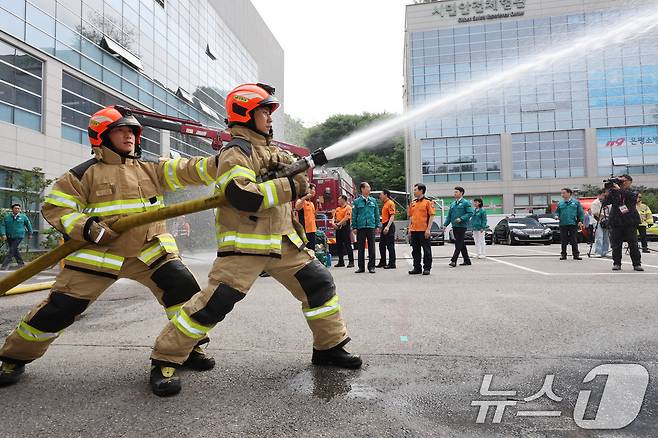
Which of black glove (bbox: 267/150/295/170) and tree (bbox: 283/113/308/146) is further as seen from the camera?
tree (bbox: 283/113/308/146)

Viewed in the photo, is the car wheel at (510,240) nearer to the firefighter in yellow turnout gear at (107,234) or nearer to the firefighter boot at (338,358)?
the firefighter boot at (338,358)

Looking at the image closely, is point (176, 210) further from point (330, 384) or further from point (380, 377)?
point (380, 377)

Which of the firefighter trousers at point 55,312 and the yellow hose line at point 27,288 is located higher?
the firefighter trousers at point 55,312

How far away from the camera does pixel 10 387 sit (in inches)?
101

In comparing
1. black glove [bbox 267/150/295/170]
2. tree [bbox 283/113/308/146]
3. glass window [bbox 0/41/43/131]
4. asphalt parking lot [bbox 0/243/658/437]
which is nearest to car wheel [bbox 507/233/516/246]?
asphalt parking lot [bbox 0/243/658/437]

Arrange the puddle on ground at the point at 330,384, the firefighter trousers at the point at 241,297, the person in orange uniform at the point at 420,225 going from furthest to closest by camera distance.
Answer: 1. the person in orange uniform at the point at 420,225
2. the firefighter trousers at the point at 241,297
3. the puddle on ground at the point at 330,384

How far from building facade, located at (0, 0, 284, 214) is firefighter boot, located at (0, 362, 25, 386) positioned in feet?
47.0

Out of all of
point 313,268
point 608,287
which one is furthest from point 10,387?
point 608,287

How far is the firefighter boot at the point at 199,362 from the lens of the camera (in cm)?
Result: 278

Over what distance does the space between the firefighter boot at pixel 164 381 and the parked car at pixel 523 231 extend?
666 inches

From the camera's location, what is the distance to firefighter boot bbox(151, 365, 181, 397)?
2.34 m

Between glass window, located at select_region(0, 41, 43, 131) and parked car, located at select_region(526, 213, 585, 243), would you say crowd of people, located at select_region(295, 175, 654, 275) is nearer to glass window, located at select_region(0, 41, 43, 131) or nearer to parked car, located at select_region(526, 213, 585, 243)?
parked car, located at select_region(526, 213, 585, 243)

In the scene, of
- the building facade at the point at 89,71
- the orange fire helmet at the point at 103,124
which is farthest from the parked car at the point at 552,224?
the building facade at the point at 89,71

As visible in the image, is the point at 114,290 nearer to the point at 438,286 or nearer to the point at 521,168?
the point at 438,286
